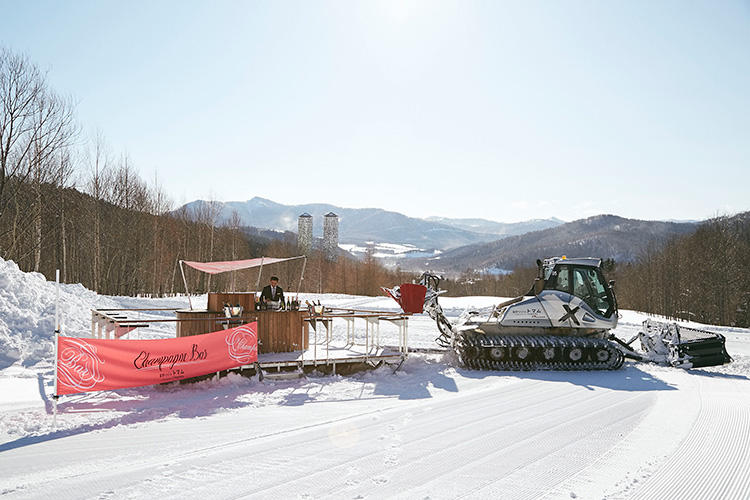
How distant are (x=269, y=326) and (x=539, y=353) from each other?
6.62 metres

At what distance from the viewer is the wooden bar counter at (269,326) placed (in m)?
10.2

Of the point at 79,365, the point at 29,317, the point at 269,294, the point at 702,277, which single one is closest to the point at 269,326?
the point at 269,294

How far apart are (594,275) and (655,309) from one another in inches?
1528

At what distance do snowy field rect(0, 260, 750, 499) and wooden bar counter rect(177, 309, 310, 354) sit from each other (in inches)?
46.9

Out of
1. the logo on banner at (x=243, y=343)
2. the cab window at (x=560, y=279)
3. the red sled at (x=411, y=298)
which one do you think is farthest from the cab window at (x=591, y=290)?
the logo on banner at (x=243, y=343)

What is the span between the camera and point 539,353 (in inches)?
477

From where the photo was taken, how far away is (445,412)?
7887 mm

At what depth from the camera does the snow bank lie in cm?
1069

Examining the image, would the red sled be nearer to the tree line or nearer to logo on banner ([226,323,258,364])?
logo on banner ([226,323,258,364])

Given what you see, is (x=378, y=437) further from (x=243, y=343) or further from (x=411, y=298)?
(x=411, y=298)

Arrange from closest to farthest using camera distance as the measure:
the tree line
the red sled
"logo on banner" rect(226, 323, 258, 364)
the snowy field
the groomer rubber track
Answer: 1. the snowy field
2. "logo on banner" rect(226, 323, 258, 364)
3. the groomer rubber track
4. the red sled
5. the tree line

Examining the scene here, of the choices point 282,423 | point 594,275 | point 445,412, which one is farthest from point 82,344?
point 594,275

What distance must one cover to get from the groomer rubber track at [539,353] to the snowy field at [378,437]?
0.88 m

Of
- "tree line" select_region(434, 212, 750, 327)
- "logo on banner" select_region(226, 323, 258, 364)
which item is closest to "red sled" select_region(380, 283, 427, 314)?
A: "logo on banner" select_region(226, 323, 258, 364)
